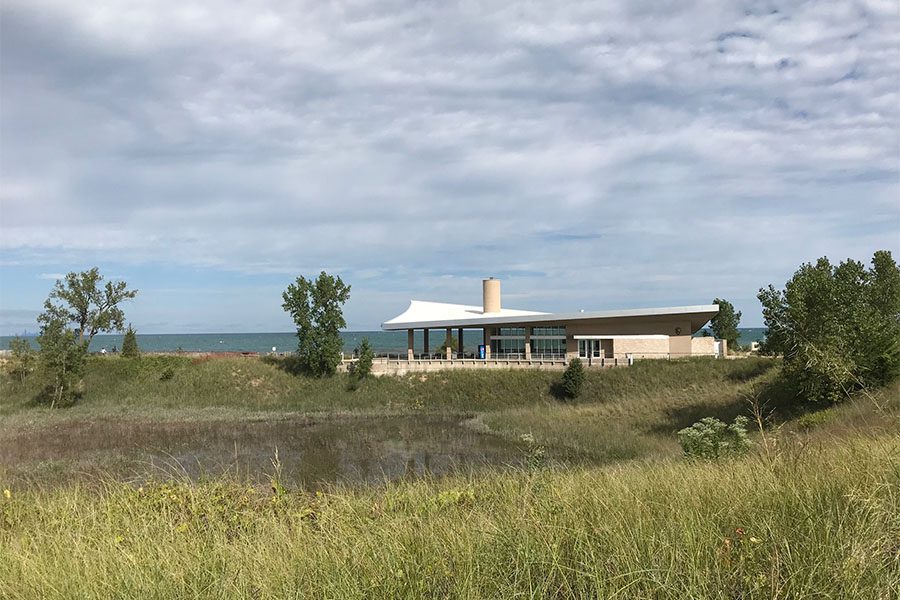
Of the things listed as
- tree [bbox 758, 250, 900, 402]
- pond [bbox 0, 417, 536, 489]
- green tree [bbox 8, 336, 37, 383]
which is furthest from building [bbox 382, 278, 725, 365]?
green tree [bbox 8, 336, 37, 383]

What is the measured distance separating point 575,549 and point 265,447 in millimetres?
22383

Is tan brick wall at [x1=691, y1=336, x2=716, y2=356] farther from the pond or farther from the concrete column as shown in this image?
the pond

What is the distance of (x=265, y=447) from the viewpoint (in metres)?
23.7

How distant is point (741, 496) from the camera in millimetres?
3836

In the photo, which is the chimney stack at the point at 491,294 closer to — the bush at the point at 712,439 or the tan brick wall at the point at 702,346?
the tan brick wall at the point at 702,346

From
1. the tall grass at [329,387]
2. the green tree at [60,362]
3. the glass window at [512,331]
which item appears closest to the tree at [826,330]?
the tall grass at [329,387]

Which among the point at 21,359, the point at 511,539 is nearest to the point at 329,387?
the point at 21,359

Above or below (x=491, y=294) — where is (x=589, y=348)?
below

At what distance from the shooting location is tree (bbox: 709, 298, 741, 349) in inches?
1903

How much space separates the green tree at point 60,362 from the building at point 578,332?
1975 centimetres

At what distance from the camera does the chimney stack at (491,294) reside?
47750 mm

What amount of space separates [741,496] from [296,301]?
38745 mm

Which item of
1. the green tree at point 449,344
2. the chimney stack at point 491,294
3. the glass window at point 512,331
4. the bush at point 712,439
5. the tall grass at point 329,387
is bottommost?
the tall grass at point 329,387

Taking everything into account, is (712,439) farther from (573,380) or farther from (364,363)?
(364,363)
